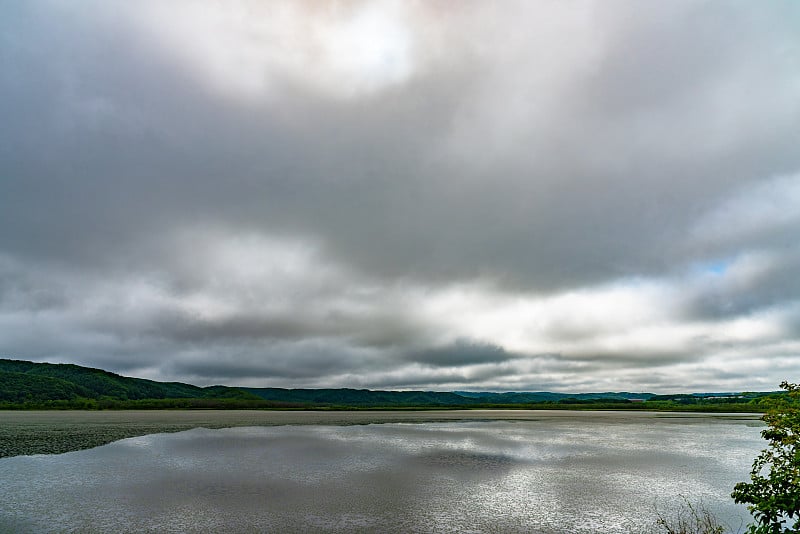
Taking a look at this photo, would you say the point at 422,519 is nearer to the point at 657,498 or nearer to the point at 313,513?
the point at 313,513

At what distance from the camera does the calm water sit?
20.7 metres

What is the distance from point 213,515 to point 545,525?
15252 mm

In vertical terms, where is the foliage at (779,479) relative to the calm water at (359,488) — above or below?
above

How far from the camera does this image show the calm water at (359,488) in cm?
2070

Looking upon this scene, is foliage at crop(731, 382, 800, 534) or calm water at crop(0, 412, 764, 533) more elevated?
foliage at crop(731, 382, 800, 534)

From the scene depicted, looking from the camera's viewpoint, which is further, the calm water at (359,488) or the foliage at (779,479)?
the calm water at (359,488)

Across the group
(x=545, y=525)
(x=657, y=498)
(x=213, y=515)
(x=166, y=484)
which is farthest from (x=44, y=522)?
(x=657, y=498)

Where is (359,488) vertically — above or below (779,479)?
below

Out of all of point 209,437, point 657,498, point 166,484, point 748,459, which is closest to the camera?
point 657,498

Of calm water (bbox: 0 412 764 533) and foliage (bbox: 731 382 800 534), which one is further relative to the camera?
calm water (bbox: 0 412 764 533)

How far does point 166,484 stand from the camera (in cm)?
2822

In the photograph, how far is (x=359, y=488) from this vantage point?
27.7 meters

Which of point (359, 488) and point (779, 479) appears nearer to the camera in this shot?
point (779, 479)

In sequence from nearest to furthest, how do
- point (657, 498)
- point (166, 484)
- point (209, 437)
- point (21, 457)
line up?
point (657, 498) < point (166, 484) < point (21, 457) < point (209, 437)
